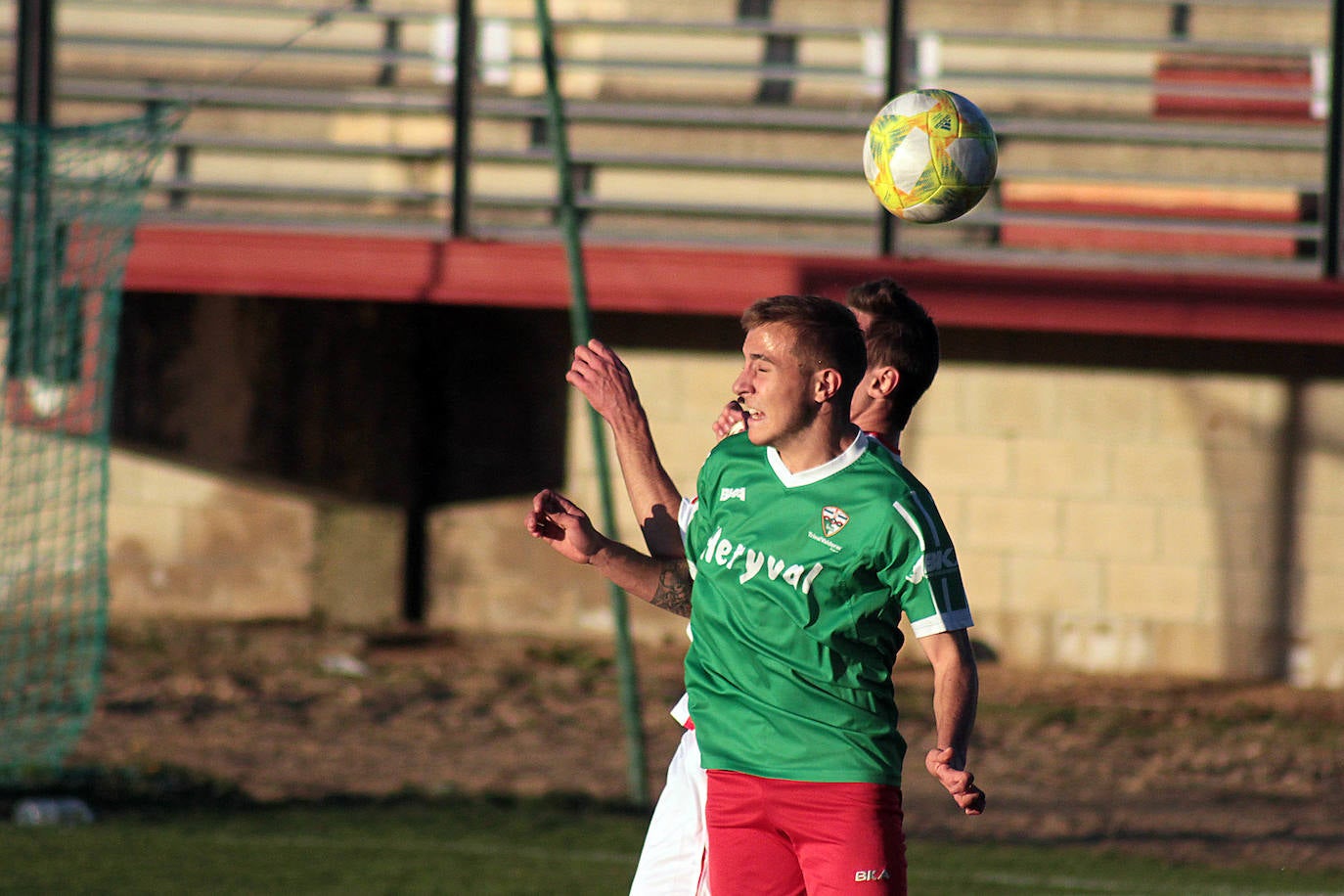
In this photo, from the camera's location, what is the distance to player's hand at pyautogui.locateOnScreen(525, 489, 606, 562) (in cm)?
374

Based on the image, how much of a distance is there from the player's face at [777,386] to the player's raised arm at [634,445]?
407 millimetres

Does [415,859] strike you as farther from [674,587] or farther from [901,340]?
[901,340]

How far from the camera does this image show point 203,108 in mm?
12180

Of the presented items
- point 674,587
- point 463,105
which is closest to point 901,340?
point 674,587

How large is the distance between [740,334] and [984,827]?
4.31 m

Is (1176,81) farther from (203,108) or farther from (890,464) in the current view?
(890,464)

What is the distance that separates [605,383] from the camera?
153 inches

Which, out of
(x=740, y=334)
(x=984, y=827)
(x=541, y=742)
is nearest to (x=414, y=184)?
(x=740, y=334)

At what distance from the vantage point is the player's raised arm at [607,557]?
148 inches

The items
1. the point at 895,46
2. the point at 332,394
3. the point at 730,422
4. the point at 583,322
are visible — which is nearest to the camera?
the point at 730,422

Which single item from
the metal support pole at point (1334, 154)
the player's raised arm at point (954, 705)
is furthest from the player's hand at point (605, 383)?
the metal support pole at point (1334, 154)

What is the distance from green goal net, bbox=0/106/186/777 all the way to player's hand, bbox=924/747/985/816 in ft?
20.7

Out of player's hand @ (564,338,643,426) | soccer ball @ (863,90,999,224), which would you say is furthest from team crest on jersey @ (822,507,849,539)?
soccer ball @ (863,90,999,224)

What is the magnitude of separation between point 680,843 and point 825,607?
72 centimetres
